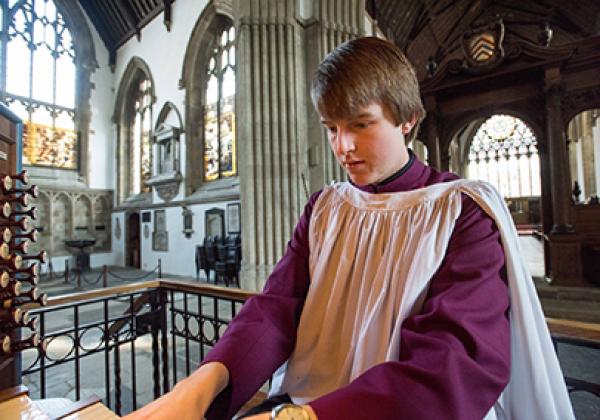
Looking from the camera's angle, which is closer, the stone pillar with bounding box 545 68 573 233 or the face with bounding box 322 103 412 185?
the face with bounding box 322 103 412 185

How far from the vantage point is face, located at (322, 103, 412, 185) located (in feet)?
2.22

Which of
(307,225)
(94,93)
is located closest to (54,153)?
(94,93)

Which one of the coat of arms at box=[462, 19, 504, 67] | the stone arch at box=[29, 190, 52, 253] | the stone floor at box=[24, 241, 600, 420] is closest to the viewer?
the stone floor at box=[24, 241, 600, 420]

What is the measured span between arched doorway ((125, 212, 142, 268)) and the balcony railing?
7.04m

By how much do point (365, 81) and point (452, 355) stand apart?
0.52 m

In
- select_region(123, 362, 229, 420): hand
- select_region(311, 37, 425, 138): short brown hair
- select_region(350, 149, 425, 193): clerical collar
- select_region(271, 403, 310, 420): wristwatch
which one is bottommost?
select_region(123, 362, 229, 420): hand

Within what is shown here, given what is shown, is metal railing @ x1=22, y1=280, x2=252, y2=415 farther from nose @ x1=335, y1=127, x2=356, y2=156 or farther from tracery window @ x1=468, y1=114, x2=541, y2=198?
tracery window @ x1=468, y1=114, x2=541, y2=198

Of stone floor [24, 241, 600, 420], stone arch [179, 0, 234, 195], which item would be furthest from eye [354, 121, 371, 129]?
stone arch [179, 0, 234, 195]

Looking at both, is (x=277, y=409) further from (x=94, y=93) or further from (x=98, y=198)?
A: (x=94, y=93)

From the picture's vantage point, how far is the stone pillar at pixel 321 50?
5.12 metres

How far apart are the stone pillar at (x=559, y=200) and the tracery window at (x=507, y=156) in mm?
10831

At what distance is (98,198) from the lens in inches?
450

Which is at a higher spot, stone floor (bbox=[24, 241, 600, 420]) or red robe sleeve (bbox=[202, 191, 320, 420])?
red robe sleeve (bbox=[202, 191, 320, 420])

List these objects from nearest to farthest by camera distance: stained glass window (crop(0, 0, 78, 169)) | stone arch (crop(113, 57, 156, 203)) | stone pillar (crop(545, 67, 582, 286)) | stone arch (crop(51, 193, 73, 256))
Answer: stone pillar (crop(545, 67, 582, 286)), stained glass window (crop(0, 0, 78, 169)), stone arch (crop(51, 193, 73, 256)), stone arch (crop(113, 57, 156, 203))
